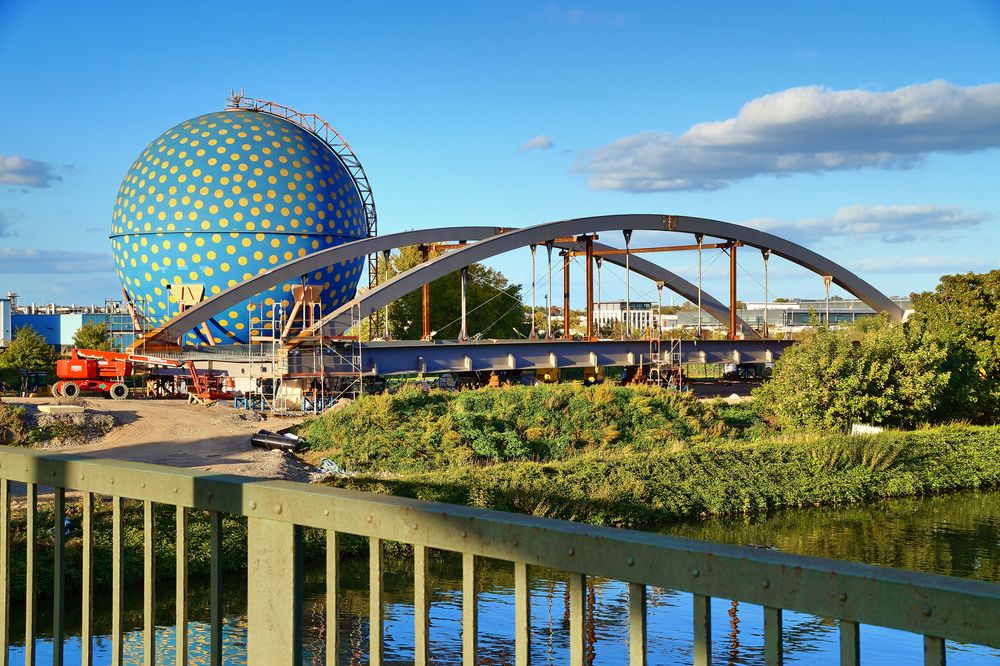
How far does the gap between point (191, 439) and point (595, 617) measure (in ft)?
45.0

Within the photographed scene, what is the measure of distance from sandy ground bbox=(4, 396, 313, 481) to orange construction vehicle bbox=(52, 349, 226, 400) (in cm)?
401

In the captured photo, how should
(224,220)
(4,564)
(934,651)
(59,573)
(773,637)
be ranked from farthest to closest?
(224,220), (4,564), (59,573), (773,637), (934,651)

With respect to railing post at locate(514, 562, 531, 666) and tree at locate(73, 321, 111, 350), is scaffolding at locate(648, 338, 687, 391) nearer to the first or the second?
tree at locate(73, 321, 111, 350)

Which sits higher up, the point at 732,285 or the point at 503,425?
the point at 732,285

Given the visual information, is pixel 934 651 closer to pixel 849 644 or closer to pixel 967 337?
pixel 849 644

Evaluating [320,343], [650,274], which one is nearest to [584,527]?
[320,343]

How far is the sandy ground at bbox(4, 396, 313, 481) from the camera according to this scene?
22.9m

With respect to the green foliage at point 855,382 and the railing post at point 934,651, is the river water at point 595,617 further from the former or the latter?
the green foliage at point 855,382

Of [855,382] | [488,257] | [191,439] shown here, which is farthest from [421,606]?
[488,257]

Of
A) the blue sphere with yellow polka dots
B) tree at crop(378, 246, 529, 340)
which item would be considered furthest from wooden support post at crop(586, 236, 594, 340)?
the blue sphere with yellow polka dots

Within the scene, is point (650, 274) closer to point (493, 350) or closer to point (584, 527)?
point (493, 350)

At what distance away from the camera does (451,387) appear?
39.7 meters

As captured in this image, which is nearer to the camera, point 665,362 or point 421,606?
point 421,606

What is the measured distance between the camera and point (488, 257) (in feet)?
133
